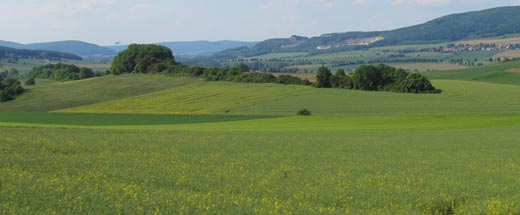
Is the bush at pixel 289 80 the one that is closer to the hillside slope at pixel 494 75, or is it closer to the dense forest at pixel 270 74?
the dense forest at pixel 270 74

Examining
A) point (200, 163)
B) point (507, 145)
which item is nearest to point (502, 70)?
point (507, 145)

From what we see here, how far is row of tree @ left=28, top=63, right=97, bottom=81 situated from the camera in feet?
440

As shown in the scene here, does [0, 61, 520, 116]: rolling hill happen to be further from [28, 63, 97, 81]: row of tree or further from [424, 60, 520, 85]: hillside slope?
[28, 63, 97, 81]: row of tree

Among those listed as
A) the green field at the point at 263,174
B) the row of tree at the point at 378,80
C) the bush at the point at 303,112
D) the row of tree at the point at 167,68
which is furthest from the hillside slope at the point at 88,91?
the green field at the point at 263,174

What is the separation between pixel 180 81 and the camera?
104 m

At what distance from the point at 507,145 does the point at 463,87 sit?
67.3 metres

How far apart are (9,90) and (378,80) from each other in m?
59.0

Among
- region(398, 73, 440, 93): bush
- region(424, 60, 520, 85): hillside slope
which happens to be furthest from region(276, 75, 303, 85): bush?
region(424, 60, 520, 85): hillside slope

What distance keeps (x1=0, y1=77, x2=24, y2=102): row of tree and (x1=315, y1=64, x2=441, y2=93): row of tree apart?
49.0 metres

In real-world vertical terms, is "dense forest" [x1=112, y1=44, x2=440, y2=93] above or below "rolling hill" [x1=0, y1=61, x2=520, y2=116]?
above

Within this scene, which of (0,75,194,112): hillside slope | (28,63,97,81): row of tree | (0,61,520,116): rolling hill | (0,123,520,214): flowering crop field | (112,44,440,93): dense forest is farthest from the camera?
(28,63,97,81): row of tree

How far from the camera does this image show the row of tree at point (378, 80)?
92062 millimetres

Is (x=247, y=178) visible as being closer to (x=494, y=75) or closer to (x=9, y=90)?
(x=9, y=90)

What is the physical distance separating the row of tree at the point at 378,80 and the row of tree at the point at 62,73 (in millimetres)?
60943
